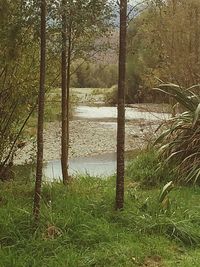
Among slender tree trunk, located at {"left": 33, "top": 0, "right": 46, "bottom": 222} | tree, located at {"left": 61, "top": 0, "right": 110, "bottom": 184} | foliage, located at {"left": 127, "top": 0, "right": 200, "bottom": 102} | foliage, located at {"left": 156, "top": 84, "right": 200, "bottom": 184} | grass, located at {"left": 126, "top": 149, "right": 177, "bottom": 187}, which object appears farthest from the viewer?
foliage, located at {"left": 127, "top": 0, "right": 200, "bottom": 102}

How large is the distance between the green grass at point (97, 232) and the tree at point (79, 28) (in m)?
1.38

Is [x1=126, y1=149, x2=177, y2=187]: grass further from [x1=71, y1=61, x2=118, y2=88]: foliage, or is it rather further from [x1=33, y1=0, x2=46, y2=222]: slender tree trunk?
[x1=71, y1=61, x2=118, y2=88]: foliage

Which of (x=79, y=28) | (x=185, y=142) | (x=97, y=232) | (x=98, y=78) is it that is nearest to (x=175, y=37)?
(x=185, y=142)

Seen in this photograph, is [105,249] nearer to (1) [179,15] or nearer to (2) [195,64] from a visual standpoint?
(2) [195,64]

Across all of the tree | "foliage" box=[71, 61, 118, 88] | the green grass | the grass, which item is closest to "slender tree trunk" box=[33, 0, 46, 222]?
the green grass

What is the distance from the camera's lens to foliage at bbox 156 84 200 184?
6645 mm

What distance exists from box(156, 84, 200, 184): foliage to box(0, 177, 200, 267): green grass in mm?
963

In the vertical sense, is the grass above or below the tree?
below

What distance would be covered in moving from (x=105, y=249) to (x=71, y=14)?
7.48 ft

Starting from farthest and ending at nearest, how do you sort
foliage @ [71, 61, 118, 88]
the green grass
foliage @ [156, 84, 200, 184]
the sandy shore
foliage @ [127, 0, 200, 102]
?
1. foliage @ [71, 61, 118, 88]
2. the sandy shore
3. foliage @ [127, 0, 200, 102]
4. foliage @ [156, 84, 200, 184]
5. the green grass

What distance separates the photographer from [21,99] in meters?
7.01

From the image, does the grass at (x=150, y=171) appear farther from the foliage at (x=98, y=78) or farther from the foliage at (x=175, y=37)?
the foliage at (x=98, y=78)

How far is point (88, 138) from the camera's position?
1891cm

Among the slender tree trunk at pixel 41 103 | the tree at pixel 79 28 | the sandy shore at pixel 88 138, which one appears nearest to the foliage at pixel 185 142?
the tree at pixel 79 28
